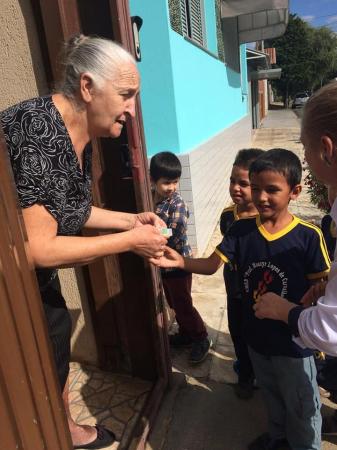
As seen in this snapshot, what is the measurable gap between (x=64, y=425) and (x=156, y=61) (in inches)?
151

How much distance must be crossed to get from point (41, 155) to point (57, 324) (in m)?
0.83

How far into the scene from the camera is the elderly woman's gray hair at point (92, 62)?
1495 mm

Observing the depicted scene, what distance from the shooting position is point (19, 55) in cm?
211

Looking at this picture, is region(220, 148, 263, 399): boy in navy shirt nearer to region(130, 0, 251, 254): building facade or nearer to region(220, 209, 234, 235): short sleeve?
region(220, 209, 234, 235): short sleeve

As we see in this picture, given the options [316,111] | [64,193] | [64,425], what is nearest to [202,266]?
[64,193]

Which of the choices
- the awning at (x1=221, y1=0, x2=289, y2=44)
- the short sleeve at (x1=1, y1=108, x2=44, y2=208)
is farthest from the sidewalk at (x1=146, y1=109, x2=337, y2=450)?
the awning at (x1=221, y1=0, x2=289, y2=44)

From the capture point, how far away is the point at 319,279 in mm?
1736

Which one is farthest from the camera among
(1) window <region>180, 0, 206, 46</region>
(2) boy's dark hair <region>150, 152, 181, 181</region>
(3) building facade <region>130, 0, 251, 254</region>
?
(1) window <region>180, 0, 206, 46</region>

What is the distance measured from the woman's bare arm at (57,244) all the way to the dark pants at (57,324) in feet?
1.17

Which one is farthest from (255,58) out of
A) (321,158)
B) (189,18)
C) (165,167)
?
(321,158)

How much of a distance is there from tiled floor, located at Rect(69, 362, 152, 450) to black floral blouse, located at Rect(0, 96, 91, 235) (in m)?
1.43

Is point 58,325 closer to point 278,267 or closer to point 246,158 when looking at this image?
point 278,267

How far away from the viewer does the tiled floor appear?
2.36 metres

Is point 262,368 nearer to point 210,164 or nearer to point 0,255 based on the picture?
point 0,255
